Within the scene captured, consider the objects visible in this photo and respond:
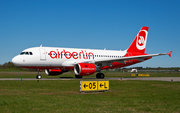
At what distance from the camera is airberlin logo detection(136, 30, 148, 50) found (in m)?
41.1

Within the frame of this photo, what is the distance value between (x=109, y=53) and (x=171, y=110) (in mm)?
28931

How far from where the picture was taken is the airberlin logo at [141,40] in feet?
135

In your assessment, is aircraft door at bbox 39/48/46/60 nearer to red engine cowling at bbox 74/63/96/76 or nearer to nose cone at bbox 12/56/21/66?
nose cone at bbox 12/56/21/66

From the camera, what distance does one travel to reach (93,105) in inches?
412

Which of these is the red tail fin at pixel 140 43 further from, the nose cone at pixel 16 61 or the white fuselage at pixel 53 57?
the nose cone at pixel 16 61

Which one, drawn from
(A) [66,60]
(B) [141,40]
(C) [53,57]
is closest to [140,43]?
(B) [141,40]

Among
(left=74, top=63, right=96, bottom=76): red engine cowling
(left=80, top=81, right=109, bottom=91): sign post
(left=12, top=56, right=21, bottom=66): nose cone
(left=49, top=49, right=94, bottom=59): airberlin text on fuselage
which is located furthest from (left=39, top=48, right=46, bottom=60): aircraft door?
(left=80, top=81, right=109, bottom=91): sign post

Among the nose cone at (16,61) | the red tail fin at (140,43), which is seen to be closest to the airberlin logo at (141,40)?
the red tail fin at (140,43)

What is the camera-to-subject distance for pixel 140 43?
135 ft

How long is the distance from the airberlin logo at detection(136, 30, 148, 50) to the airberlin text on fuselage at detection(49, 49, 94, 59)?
10940 mm

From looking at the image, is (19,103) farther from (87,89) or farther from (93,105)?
(87,89)

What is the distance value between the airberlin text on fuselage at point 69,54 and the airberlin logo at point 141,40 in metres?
10.9

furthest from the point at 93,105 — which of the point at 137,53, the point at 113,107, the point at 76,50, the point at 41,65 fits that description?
the point at 137,53

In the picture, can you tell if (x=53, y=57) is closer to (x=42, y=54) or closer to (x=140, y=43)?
(x=42, y=54)
